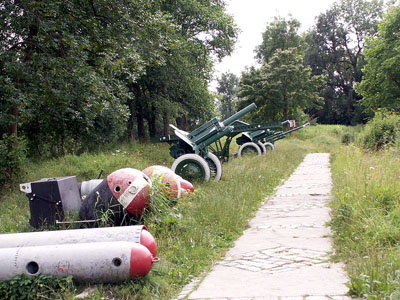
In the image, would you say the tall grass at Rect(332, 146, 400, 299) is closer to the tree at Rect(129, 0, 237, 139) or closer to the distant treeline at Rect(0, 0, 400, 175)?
the distant treeline at Rect(0, 0, 400, 175)

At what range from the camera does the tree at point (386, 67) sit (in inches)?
1421

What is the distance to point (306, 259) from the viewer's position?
15.5 ft

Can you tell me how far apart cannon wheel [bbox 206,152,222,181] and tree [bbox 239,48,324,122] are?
2880 centimetres

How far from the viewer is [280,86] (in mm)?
39812

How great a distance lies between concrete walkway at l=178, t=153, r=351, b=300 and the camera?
3.77 metres

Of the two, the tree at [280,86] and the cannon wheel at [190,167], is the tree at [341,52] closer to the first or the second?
the tree at [280,86]

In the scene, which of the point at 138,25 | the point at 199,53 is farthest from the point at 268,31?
the point at 138,25

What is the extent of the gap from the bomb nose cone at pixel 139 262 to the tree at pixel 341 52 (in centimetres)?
5915

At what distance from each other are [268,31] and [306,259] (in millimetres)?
53991

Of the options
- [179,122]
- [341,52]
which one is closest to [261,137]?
[179,122]

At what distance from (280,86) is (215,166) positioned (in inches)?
1169

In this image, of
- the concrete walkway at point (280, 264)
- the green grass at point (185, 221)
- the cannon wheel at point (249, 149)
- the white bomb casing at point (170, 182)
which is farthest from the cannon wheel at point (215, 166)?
the cannon wheel at point (249, 149)

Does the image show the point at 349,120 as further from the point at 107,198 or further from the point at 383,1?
the point at 107,198

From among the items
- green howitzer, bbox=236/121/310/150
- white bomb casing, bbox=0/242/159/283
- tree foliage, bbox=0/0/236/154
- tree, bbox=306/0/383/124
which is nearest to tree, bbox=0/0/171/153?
tree foliage, bbox=0/0/236/154
